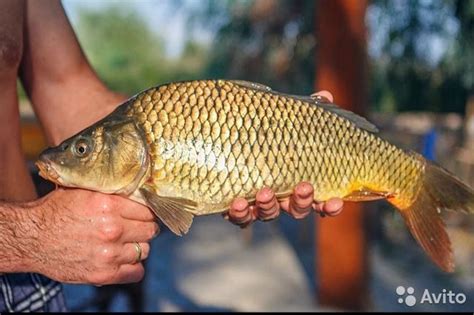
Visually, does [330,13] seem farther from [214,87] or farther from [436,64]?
[436,64]

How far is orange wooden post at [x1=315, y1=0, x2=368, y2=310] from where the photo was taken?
3799mm

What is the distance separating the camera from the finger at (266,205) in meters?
1.33

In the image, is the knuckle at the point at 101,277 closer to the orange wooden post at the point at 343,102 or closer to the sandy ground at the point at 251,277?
the sandy ground at the point at 251,277

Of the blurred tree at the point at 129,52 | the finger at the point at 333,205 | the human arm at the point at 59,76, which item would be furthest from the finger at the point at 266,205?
the blurred tree at the point at 129,52

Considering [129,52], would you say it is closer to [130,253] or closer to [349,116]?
[349,116]

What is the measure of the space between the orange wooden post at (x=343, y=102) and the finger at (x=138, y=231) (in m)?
2.64

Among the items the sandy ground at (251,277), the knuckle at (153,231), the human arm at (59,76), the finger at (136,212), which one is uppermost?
the human arm at (59,76)

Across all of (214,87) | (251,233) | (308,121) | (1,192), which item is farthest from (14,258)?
(251,233)

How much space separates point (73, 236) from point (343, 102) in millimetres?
2791

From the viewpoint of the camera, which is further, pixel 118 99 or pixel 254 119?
pixel 118 99

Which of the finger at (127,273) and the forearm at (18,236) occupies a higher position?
the forearm at (18,236)

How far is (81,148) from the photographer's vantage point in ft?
4.25

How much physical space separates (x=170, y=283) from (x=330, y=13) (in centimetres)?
220

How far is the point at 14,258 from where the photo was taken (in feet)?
4.12
